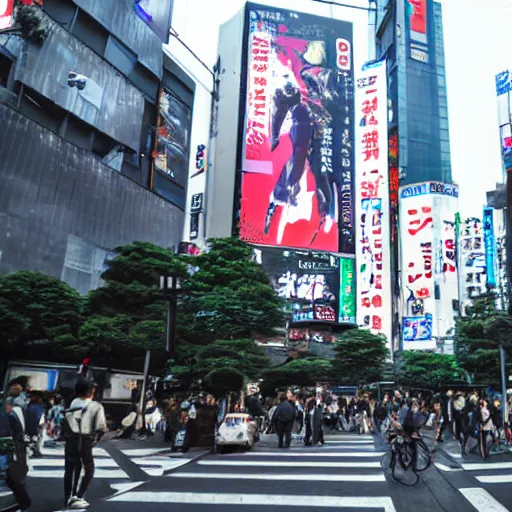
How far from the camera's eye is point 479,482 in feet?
31.2

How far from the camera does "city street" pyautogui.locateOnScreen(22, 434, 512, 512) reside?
24.5 ft

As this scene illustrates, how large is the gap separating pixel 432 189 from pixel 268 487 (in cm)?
5856

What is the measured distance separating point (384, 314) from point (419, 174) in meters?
25.5

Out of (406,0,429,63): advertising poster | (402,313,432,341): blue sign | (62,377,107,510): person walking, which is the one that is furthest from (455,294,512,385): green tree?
(406,0,429,63): advertising poster

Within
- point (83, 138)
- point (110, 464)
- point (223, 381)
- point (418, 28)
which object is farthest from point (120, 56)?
point (418, 28)

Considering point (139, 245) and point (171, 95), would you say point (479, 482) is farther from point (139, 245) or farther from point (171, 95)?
point (171, 95)

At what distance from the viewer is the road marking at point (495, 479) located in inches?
371

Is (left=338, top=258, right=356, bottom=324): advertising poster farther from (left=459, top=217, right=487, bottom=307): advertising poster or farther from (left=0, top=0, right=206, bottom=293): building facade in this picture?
(left=0, top=0, right=206, bottom=293): building facade

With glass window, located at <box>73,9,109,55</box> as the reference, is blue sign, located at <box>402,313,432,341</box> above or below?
below

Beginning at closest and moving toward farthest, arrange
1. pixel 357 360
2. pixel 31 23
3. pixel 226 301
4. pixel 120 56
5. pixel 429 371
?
pixel 226 301 < pixel 31 23 < pixel 357 360 < pixel 120 56 < pixel 429 371

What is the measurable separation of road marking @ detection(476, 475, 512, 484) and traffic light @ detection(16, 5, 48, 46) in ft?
116

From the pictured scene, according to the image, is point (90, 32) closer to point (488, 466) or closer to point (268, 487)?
point (488, 466)

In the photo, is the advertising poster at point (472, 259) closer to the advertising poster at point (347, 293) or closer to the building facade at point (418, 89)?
the advertising poster at point (347, 293)

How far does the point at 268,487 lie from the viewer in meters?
8.76
